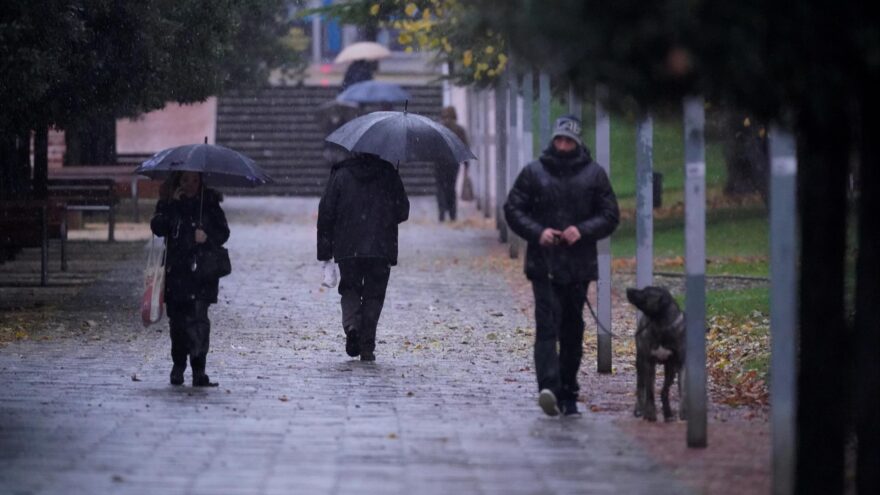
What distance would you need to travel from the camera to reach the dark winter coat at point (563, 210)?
440 inches

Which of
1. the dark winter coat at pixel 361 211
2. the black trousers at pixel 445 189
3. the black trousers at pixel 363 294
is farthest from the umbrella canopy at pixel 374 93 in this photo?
the black trousers at pixel 363 294

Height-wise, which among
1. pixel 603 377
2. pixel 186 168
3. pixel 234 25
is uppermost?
pixel 234 25

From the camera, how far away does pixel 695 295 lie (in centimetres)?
1006

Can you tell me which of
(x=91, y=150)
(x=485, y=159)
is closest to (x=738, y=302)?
(x=485, y=159)

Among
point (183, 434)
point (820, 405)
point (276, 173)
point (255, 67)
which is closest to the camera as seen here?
point (820, 405)

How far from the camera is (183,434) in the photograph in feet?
33.8

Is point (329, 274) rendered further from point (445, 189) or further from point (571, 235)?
point (445, 189)

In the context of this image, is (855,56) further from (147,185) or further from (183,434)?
(147,185)

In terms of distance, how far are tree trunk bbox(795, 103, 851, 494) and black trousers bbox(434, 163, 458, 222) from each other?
24247mm

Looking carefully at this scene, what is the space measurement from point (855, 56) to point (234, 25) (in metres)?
13.9

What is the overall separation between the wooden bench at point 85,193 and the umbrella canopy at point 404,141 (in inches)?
460

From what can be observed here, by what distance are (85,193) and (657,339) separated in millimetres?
16135

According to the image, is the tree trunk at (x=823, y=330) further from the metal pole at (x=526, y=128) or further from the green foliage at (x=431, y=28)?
the metal pole at (x=526, y=128)

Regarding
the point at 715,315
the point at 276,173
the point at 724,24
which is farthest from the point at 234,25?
the point at 276,173
